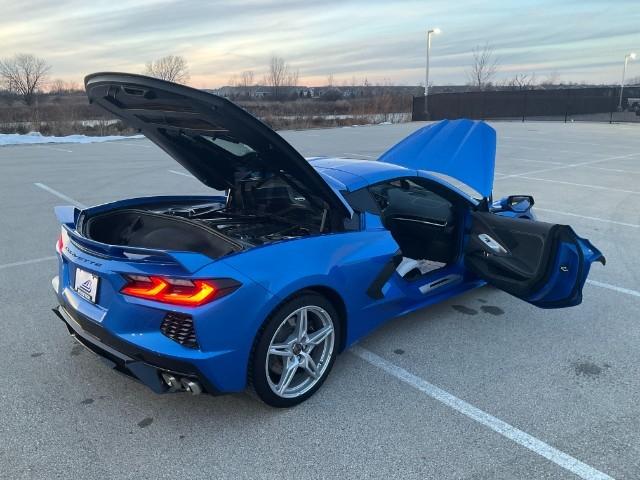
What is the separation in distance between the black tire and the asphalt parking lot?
0.27 feet

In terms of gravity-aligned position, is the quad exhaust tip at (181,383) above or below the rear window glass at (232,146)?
below

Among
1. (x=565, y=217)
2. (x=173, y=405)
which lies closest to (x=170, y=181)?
(x=565, y=217)

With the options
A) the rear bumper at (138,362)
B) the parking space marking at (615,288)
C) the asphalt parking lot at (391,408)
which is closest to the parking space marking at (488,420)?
the asphalt parking lot at (391,408)

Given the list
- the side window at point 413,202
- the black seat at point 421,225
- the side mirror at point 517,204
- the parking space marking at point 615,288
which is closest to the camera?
the black seat at point 421,225

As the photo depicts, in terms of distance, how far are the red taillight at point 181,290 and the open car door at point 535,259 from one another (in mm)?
2137

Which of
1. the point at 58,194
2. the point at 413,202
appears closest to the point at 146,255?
the point at 413,202

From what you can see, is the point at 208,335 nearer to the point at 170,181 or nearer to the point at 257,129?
the point at 257,129

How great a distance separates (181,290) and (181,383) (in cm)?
47

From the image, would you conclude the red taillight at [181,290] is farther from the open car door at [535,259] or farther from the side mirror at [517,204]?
the side mirror at [517,204]

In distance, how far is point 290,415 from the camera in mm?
2891

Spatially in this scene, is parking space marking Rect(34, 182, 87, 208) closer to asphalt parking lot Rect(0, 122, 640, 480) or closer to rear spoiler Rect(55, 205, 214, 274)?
asphalt parking lot Rect(0, 122, 640, 480)

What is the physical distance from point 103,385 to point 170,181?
8.16 m

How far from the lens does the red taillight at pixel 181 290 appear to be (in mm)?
2484

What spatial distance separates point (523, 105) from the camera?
3650 cm
